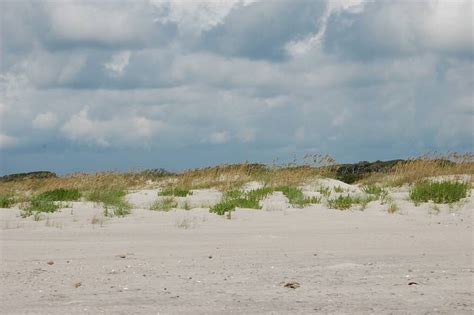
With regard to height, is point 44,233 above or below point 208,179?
below

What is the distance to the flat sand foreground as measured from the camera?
5.29m

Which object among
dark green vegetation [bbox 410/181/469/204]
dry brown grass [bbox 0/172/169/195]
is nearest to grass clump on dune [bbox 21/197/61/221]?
dark green vegetation [bbox 410/181/469/204]

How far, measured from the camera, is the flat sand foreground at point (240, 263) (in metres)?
5.29

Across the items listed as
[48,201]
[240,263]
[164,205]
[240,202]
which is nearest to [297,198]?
[240,202]

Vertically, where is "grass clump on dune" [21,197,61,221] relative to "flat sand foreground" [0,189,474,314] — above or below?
above

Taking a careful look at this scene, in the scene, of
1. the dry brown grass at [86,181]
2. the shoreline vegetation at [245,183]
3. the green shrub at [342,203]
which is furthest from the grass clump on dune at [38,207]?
the dry brown grass at [86,181]

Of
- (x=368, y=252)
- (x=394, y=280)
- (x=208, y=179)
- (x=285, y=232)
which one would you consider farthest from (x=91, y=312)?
(x=208, y=179)

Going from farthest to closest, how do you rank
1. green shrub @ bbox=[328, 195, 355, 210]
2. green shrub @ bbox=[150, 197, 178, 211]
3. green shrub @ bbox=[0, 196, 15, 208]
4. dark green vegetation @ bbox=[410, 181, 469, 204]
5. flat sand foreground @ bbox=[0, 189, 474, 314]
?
green shrub @ bbox=[0, 196, 15, 208] → dark green vegetation @ bbox=[410, 181, 469, 204] → green shrub @ bbox=[150, 197, 178, 211] → green shrub @ bbox=[328, 195, 355, 210] → flat sand foreground @ bbox=[0, 189, 474, 314]

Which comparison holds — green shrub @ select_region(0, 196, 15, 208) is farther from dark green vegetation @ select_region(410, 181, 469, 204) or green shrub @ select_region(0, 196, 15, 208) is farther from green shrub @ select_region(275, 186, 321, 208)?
dark green vegetation @ select_region(410, 181, 469, 204)

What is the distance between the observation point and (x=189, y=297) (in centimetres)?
554

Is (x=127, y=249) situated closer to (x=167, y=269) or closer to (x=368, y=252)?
(x=167, y=269)

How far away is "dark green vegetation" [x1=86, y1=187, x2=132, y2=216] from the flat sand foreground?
41cm

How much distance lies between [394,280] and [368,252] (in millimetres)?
2231

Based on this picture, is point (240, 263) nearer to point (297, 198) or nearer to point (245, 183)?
point (297, 198)
